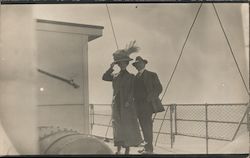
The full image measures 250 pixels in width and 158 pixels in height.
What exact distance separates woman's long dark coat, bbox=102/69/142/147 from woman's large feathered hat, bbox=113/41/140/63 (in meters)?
0.06

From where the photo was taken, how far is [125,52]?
1.78 meters

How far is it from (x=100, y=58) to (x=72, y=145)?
0.43 metres

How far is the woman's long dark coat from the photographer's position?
5.74ft

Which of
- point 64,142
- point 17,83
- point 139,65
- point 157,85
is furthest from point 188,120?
point 17,83

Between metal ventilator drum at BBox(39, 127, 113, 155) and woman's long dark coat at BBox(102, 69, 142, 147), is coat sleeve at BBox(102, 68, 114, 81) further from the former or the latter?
metal ventilator drum at BBox(39, 127, 113, 155)

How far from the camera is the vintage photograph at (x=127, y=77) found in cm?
173

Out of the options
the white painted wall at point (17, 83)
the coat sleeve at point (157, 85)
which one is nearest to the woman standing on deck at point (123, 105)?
the coat sleeve at point (157, 85)

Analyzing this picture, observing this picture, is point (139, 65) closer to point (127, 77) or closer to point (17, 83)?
point (127, 77)

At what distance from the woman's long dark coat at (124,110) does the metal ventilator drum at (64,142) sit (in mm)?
121

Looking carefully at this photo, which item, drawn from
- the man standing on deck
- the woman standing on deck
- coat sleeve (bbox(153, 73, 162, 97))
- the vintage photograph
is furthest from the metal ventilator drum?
coat sleeve (bbox(153, 73, 162, 97))

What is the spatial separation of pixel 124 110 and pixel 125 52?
0.91 feet

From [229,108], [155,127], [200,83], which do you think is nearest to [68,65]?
[155,127]

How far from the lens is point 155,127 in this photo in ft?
5.80

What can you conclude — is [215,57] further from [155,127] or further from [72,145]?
[72,145]
